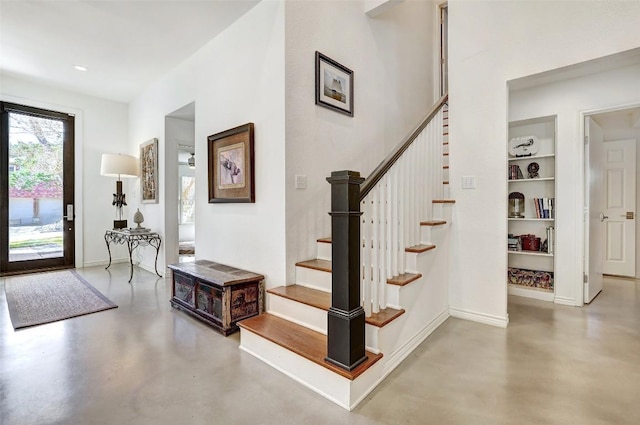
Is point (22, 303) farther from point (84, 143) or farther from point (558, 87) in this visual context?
point (558, 87)

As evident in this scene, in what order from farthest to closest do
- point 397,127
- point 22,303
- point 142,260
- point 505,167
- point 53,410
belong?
point 142,260, point 397,127, point 22,303, point 505,167, point 53,410

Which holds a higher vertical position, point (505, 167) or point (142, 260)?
point (505, 167)

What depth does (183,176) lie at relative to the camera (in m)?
9.41

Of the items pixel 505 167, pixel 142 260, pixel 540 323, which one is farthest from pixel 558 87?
pixel 142 260

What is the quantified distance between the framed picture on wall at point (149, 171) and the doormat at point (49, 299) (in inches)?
58.8

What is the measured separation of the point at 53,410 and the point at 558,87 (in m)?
5.06

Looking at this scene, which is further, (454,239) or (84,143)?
(84,143)

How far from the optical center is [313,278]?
2.56 metres

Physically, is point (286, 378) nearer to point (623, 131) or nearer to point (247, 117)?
point (247, 117)

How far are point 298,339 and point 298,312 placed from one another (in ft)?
0.91

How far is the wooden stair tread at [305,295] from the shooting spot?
7.17 ft

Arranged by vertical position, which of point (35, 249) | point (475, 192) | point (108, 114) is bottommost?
point (35, 249)

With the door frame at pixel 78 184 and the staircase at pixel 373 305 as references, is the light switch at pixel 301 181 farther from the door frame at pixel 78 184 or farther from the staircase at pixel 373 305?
the door frame at pixel 78 184

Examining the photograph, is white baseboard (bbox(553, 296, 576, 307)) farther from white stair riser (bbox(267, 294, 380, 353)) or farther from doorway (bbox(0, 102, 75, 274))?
doorway (bbox(0, 102, 75, 274))
